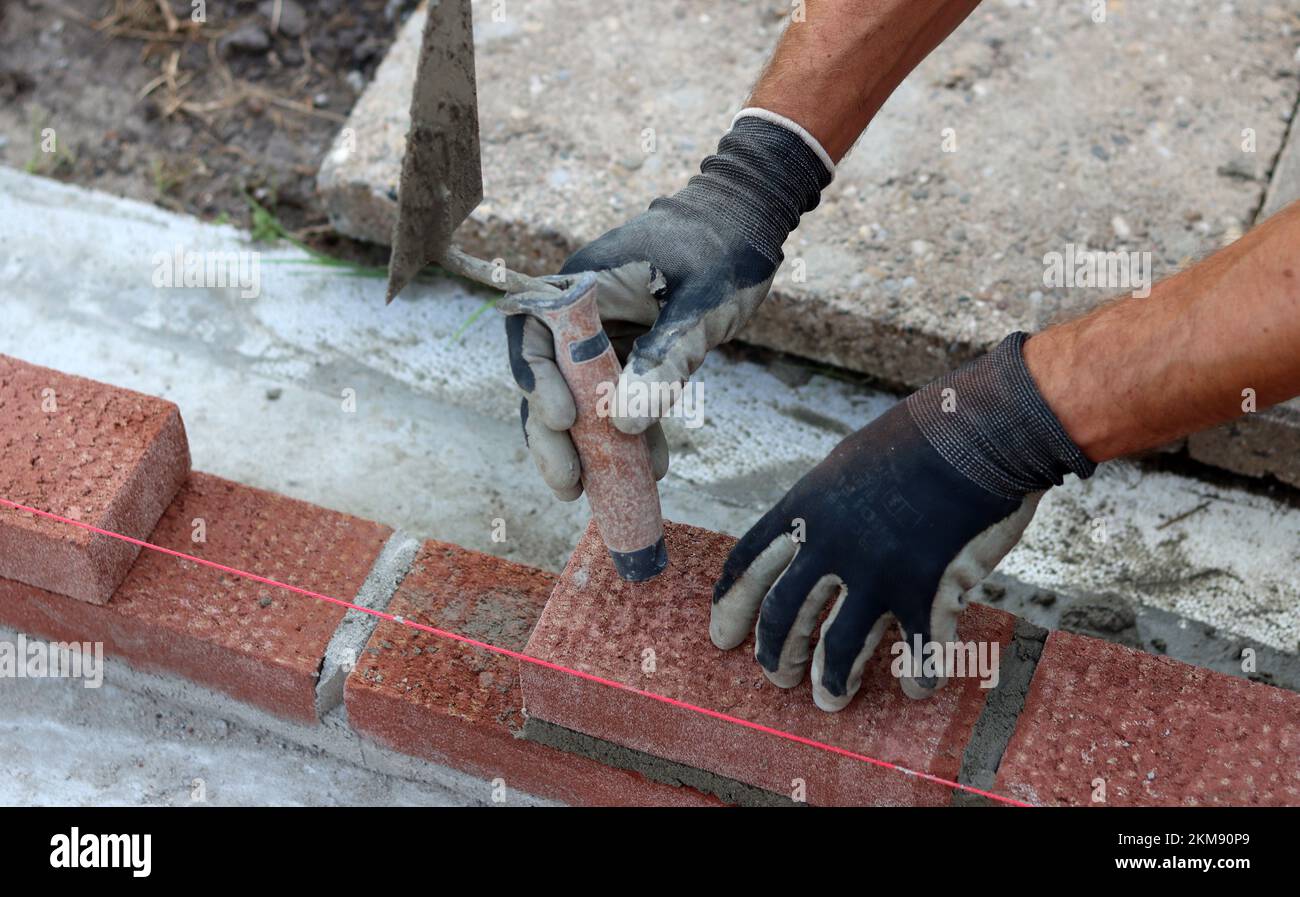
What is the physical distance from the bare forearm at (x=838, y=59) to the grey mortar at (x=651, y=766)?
121 cm

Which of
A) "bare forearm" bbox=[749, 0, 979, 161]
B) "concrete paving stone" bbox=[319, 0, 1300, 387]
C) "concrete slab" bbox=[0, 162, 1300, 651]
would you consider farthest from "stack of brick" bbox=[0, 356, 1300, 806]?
"concrete paving stone" bbox=[319, 0, 1300, 387]

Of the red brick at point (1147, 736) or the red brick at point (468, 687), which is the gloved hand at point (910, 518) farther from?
the red brick at point (468, 687)

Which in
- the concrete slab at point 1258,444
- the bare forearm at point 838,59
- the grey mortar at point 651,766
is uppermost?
the bare forearm at point 838,59

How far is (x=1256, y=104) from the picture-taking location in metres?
3.59

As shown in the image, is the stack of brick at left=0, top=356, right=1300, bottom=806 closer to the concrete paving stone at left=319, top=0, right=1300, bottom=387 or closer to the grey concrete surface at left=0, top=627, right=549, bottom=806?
the grey concrete surface at left=0, top=627, right=549, bottom=806

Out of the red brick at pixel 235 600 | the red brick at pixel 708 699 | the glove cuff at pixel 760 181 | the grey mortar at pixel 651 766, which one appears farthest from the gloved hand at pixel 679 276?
the red brick at pixel 235 600

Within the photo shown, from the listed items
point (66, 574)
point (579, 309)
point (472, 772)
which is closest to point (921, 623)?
point (579, 309)

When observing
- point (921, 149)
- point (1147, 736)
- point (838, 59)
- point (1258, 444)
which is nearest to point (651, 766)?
point (1147, 736)

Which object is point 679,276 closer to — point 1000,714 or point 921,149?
point 1000,714

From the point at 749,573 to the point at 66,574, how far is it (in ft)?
4.42

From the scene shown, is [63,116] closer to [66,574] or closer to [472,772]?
[66,574]

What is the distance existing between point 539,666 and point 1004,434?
2.93ft

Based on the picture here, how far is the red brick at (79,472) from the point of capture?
2.67m

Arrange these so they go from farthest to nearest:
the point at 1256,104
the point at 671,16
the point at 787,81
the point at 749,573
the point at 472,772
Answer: the point at 671,16 < the point at 1256,104 < the point at 472,772 < the point at 787,81 < the point at 749,573
